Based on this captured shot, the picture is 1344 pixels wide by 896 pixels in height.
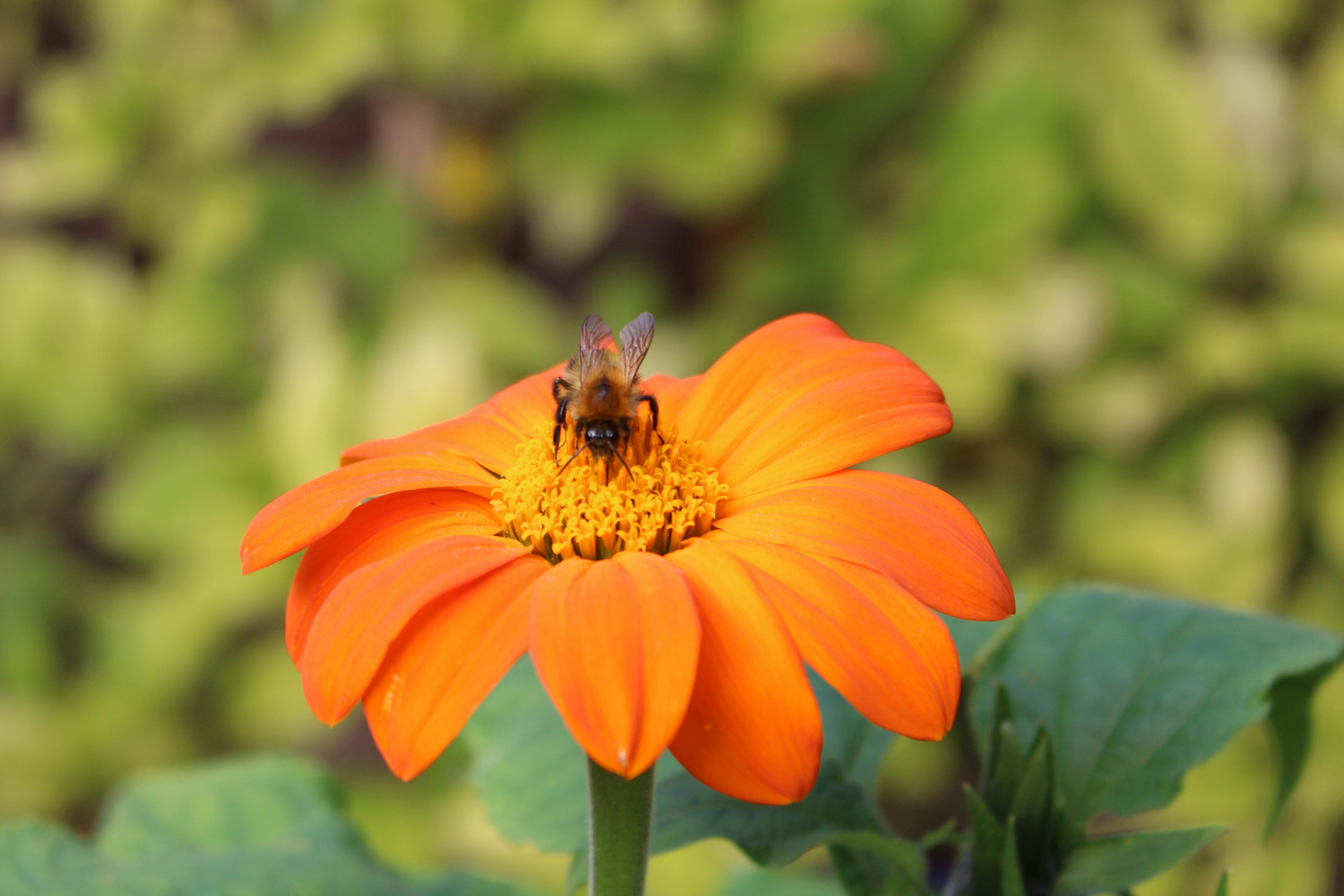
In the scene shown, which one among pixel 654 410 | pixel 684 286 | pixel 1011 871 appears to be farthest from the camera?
pixel 684 286

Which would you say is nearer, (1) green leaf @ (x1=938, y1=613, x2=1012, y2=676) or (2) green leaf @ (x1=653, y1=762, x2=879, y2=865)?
(2) green leaf @ (x1=653, y1=762, x2=879, y2=865)

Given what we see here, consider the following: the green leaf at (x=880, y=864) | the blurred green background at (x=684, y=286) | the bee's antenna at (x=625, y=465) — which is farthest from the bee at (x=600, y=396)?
the blurred green background at (x=684, y=286)

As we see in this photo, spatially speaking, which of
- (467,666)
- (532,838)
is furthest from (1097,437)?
(467,666)

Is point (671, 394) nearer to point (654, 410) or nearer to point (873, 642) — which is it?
point (654, 410)

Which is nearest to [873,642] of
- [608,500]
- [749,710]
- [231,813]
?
[749,710]

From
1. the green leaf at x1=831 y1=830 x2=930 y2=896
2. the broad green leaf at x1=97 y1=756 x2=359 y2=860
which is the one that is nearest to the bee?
the green leaf at x1=831 y1=830 x2=930 y2=896

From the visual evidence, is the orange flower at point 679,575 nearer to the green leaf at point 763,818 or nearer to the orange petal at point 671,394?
the orange petal at point 671,394

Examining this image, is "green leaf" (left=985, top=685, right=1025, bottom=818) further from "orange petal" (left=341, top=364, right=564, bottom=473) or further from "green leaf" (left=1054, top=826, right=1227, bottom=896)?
"orange petal" (left=341, top=364, right=564, bottom=473)
